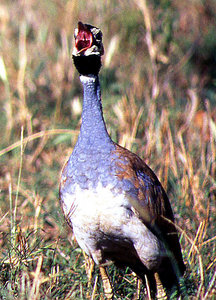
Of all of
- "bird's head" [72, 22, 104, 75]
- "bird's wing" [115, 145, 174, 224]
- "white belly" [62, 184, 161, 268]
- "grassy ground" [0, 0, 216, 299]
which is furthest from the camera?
"grassy ground" [0, 0, 216, 299]

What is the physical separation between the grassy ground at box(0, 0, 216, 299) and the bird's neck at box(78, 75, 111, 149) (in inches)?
16.9

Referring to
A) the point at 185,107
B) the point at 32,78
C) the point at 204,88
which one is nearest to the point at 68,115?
the point at 32,78

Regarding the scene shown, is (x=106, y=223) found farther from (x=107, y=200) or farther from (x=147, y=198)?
(x=147, y=198)

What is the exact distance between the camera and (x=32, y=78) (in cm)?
616

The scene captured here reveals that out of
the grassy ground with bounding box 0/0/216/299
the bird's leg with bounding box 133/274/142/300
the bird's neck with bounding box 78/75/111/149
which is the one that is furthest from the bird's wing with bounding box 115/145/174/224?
the bird's leg with bounding box 133/274/142/300

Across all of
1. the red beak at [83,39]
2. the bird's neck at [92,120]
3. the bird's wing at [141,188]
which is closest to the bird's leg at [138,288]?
the bird's wing at [141,188]

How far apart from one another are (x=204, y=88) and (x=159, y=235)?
3.51 m

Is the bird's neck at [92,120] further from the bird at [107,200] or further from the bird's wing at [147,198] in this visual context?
the bird's wing at [147,198]

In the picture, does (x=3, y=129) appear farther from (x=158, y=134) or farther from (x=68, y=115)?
(x=158, y=134)

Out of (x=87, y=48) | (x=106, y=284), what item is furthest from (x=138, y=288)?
(x=87, y=48)

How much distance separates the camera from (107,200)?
10.3ft

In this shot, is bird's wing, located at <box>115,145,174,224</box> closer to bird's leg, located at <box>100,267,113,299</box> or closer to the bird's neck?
the bird's neck

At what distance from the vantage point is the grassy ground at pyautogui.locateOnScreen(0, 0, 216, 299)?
3.53 m

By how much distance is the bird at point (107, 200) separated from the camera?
319 centimetres
